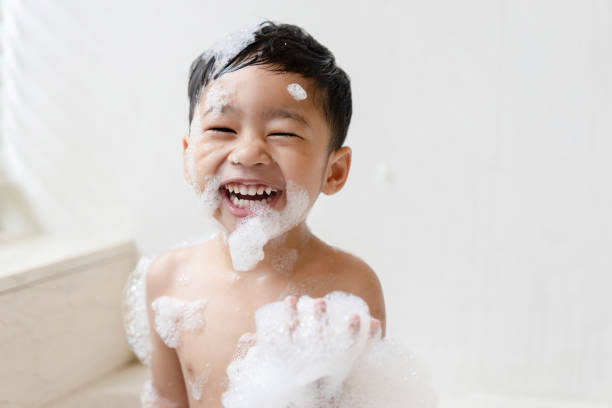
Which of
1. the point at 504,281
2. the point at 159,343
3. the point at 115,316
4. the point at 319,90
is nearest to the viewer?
the point at 319,90

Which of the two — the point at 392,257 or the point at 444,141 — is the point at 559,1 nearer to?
the point at 444,141

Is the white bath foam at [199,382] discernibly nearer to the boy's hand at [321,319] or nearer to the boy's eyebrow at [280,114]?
the boy's hand at [321,319]

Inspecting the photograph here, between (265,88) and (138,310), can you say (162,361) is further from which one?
(265,88)

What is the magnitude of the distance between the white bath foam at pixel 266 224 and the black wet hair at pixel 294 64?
108 millimetres

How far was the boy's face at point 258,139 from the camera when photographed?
0.88 m

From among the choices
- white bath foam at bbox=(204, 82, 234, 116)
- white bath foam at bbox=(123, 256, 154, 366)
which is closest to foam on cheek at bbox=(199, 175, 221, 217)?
white bath foam at bbox=(204, 82, 234, 116)

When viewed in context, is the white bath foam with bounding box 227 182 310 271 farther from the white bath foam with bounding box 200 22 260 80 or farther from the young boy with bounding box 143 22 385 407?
the white bath foam with bounding box 200 22 260 80

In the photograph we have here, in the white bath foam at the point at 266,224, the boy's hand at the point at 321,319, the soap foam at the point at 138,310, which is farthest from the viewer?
the soap foam at the point at 138,310

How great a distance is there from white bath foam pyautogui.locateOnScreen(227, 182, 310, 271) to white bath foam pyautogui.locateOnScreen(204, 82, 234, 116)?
15cm

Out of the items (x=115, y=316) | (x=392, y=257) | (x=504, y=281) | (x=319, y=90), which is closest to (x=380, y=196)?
(x=392, y=257)

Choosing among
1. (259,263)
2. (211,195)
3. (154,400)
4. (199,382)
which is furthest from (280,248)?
(154,400)

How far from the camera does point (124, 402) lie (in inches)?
55.8

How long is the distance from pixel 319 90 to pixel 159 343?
535 millimetres

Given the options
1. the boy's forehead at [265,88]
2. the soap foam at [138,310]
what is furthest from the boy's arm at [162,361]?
the boy's forehead at [265,88]
